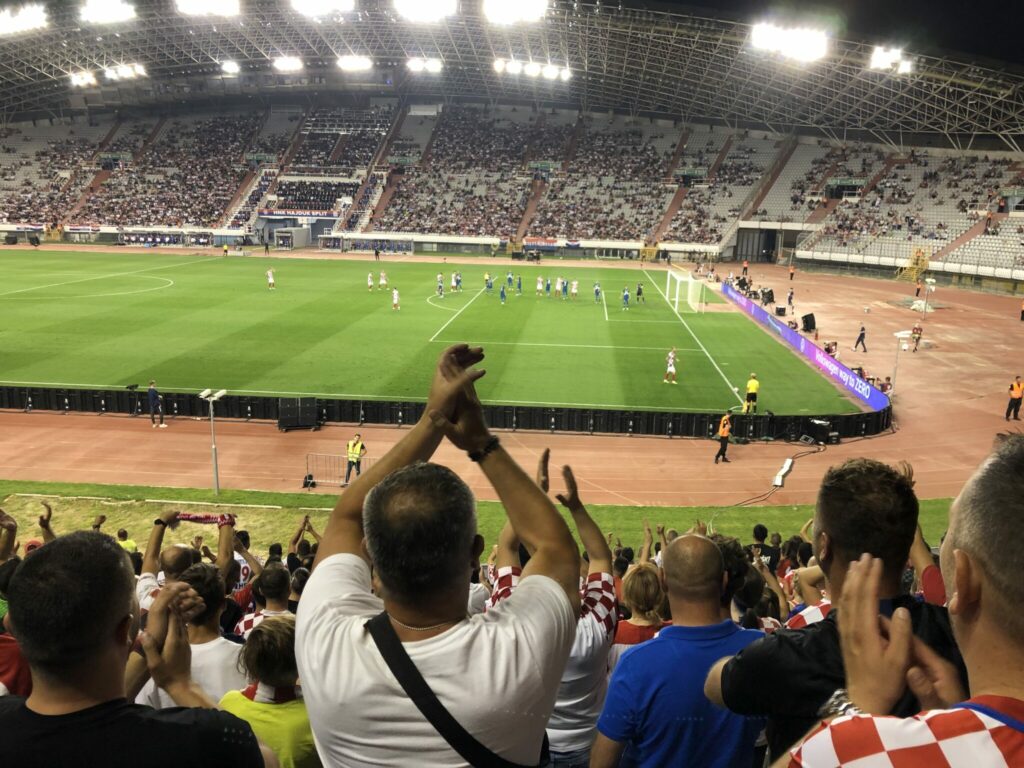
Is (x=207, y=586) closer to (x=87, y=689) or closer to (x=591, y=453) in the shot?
(x=87, y=689)

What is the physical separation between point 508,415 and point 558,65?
209 feet

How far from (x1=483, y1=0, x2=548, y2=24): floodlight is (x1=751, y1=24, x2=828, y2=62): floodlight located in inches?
646

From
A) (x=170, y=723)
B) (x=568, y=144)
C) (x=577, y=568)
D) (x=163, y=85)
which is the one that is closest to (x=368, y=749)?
(x=170, y=723)

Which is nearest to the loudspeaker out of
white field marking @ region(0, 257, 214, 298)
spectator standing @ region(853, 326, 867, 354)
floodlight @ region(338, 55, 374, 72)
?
spectator standing @ region(853, 326, 867, 354)

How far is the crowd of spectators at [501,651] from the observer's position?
2059 mm

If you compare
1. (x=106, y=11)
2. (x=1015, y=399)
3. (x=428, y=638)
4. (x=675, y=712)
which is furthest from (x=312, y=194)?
(x=428, y=638)

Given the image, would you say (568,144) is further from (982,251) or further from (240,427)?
(240,427)

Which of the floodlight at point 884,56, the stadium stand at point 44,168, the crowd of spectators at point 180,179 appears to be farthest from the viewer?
the stadium stand at point 44,168

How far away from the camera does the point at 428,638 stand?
2.52m

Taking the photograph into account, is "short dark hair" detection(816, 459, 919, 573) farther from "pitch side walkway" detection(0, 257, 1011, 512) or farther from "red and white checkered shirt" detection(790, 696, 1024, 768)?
"pitch side walkway" detection(0, 257, 1011, 512)

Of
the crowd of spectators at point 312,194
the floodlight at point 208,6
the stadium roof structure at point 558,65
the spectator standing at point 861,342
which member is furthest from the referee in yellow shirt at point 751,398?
the crowd of spectators at point 312,194

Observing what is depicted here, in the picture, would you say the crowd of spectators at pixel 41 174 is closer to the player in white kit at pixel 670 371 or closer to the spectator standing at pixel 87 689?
the player in white kit at pixel 670 371

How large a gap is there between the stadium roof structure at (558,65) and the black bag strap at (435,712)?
6203cm

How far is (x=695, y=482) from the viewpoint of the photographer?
19812 mm
